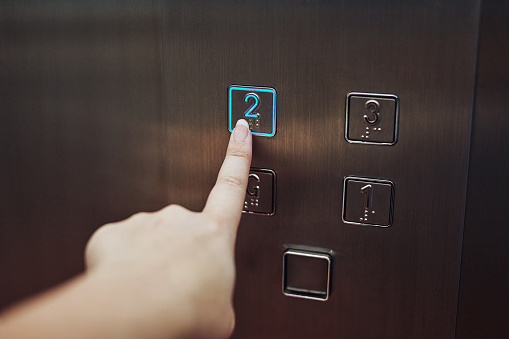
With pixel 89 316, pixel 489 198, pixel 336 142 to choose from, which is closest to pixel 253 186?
pixel 336 142

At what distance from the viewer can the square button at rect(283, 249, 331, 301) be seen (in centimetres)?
84

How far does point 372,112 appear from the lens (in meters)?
0.76

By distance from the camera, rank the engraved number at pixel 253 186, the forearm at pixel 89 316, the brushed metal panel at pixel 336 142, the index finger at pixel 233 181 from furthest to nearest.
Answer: the engraved number at pixel 253 186 → the brushed metal panel at pixel 336 142 → the index finger at pixel 233 181 → the forearm at pixel 89 316

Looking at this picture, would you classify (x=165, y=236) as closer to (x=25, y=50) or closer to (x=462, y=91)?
(x=462, y=91)

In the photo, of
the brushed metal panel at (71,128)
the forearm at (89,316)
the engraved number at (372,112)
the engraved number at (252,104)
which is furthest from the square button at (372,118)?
the forearm at (89,316)

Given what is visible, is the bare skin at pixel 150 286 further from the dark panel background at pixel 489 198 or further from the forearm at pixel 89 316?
the dark panel background at pixel 489 198

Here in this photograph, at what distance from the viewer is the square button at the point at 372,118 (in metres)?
0.75

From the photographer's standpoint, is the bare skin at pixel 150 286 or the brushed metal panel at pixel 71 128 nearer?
the bare skin at pixel 150 286

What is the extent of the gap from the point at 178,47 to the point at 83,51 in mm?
175

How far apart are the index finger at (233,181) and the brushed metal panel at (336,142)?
0.03 meters

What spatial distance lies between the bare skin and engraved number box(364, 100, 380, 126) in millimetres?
221

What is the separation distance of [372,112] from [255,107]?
6.0 inches

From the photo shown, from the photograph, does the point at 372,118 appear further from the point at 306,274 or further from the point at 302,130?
the point at 306,274

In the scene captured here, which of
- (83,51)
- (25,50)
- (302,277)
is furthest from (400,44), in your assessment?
(25,50)
